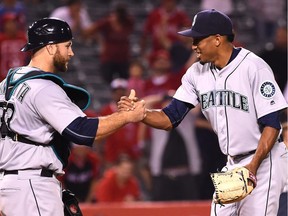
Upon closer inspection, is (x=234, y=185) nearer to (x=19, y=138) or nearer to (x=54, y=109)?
(x=54, y=109)

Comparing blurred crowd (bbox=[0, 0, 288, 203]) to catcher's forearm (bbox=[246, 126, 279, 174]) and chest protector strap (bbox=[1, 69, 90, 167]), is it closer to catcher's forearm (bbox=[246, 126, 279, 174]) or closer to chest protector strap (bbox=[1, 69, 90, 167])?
catcher's forearm (bbox=[246, 126, 279, 174])

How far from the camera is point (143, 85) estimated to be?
11.8 meters

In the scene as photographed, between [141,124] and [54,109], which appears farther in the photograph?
[141,124]

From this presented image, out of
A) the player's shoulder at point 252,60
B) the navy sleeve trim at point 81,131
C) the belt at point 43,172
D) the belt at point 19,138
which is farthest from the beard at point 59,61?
the player's shoulder at point 252,60

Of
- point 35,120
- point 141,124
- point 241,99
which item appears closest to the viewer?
point 35,120

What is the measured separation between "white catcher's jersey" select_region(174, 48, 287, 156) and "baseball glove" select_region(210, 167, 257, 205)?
0.97 ft

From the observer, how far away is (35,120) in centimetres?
589

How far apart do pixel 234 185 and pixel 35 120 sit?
142 cm

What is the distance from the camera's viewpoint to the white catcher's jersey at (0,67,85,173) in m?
5.80

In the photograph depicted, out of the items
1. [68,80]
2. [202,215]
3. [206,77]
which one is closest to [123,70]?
[68,80]

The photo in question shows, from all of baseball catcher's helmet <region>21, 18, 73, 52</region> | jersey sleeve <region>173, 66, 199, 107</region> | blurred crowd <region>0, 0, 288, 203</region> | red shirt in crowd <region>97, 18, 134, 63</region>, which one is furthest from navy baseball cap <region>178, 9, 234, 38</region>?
red shirt in crowd <region>97, 18, 134, 63</region>

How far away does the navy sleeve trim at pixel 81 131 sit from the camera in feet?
19.0

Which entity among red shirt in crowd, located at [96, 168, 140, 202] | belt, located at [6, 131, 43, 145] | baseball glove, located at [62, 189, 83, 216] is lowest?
red shirt in crowd, located at [96, 168, 140, 202]

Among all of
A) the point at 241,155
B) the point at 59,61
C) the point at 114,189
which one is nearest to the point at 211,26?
the point at 241,155
